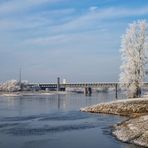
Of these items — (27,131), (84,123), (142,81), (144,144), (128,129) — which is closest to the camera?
(144,144)

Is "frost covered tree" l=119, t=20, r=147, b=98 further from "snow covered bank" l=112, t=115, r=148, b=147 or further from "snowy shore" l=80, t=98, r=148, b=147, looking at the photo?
"snow covered bank" l=112, t=115, r=148, b=147

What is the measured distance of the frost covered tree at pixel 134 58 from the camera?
8019 centimetres

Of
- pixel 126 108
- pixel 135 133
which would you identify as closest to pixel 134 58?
pixel 126 108

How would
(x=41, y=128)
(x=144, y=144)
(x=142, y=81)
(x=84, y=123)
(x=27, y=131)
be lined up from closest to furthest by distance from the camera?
(x=144, y=144)
(x=27, y=131)
(x=41, y=128)
(x=84, y=123)
(x=142, y=81)

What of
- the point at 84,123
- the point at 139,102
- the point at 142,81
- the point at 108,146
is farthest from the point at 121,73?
the point at 108,146

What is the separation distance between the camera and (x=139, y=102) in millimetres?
63875

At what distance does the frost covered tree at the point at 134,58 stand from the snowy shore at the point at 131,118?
41.7ft

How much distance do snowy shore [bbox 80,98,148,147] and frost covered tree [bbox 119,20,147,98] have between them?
1272 cm

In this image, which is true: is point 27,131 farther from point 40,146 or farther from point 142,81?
point 142,81

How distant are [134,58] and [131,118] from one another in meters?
30.8

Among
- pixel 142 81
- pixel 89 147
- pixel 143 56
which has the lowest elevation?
pixel 89 147

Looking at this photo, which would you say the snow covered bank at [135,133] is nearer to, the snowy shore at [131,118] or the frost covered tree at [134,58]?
the snowy shore at [131,118]

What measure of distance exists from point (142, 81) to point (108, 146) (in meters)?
49.3

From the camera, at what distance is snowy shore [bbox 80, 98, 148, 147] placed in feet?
112
